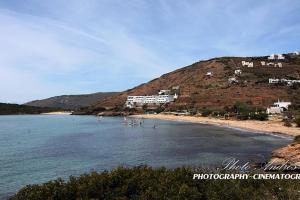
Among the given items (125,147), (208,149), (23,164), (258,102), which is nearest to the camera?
(23,164)

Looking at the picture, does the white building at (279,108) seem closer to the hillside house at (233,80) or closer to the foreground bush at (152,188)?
the hillside house at (233,80)

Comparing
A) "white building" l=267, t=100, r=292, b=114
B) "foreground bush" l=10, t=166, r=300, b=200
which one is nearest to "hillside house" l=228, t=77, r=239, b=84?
"white building" l=267, t=100, r=292, b=114

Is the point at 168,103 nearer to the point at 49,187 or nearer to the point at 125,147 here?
the point at 125,147

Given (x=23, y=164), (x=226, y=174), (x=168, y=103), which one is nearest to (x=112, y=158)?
(x=23, y=164)

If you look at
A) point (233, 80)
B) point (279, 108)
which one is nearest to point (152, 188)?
point (279, 108)

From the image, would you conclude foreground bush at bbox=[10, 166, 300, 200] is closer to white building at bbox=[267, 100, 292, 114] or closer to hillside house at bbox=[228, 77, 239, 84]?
white building at bbox=[267, 100, 292, 114]

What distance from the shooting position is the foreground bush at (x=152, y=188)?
14328mm

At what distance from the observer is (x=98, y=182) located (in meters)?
15.4

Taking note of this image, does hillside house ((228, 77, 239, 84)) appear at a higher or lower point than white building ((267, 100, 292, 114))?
higher

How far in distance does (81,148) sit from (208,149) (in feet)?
68.9

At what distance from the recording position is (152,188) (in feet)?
48.8

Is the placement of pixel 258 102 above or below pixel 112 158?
above

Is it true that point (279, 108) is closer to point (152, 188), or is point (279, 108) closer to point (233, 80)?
point (233, 80)

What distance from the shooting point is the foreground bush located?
14.3 metres
